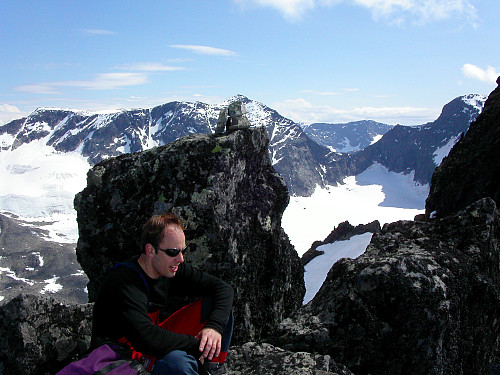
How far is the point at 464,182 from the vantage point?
1194 inches

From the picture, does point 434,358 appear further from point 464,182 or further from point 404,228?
point 464,182

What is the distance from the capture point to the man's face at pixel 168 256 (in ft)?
19.7

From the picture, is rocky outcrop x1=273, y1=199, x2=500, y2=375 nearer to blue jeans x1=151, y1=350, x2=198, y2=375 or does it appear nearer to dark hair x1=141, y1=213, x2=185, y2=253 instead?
blue jeans x1=151, y1=350, x2=198, y2=375

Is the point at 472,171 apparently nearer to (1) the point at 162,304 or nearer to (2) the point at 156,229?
(1) the point at 162,304

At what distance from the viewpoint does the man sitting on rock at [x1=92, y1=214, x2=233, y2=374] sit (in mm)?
5469

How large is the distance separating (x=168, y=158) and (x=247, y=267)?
4.36 m

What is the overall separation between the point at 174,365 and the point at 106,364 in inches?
40.5

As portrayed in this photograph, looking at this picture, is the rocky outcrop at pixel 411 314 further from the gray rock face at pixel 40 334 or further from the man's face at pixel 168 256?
the gray rock face at pixel 40 334

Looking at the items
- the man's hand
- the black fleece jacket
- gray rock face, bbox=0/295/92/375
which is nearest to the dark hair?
the black fleece jacket

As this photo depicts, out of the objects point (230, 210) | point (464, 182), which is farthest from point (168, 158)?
point (464, 182)

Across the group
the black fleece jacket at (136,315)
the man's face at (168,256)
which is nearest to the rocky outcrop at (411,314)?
the black fleece jacket at (136,315)

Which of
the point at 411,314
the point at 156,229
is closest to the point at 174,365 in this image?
the point at 156,229

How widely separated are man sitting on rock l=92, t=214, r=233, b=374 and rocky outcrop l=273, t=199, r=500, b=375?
2.85 metres

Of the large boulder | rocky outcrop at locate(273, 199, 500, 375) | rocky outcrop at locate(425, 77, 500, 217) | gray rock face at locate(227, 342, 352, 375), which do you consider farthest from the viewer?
rocky outcrop at locate(425, 77, 500, 217)
